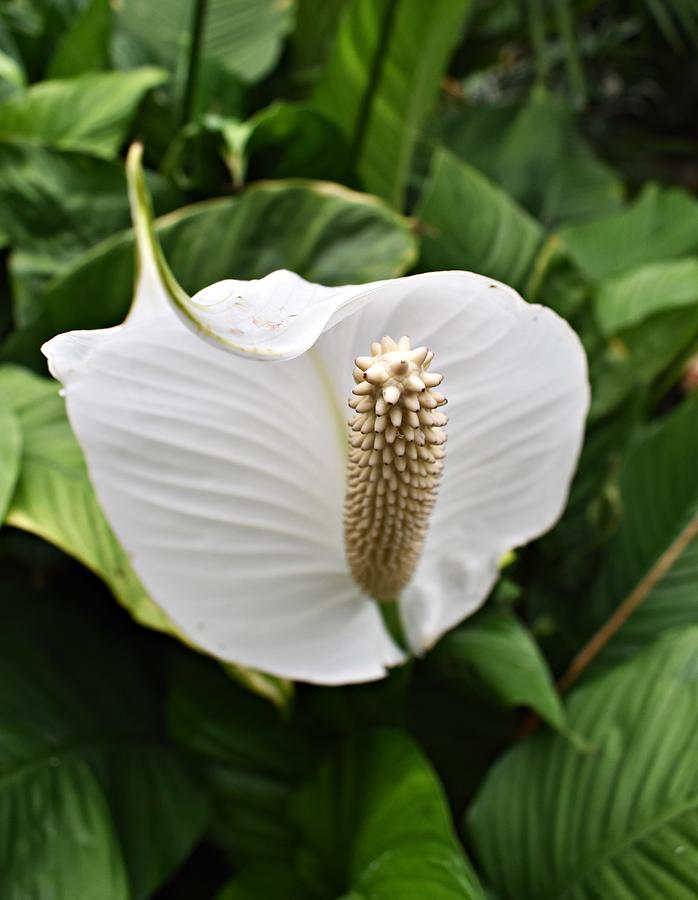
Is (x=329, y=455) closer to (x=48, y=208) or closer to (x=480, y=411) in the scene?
(x=480, y=411)

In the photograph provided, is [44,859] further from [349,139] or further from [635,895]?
[349,139]

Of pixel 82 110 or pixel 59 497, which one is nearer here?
pixel 59 497

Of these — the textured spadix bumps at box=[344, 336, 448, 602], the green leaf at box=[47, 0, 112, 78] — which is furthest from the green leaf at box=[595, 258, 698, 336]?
the green leaf at box=[47, 0, 112, 78]

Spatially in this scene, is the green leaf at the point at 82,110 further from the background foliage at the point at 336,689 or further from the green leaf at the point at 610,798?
the green leaf at the point at 610,798

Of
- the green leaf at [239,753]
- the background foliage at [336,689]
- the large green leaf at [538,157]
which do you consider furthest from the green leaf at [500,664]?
the large green leaf at [538,157]

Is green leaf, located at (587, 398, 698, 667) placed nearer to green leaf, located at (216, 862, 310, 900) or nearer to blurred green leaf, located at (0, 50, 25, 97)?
green leaf, located at (216, 862, 310, 900)

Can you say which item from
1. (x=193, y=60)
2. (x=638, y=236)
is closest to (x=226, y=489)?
(x=193, y=60)
